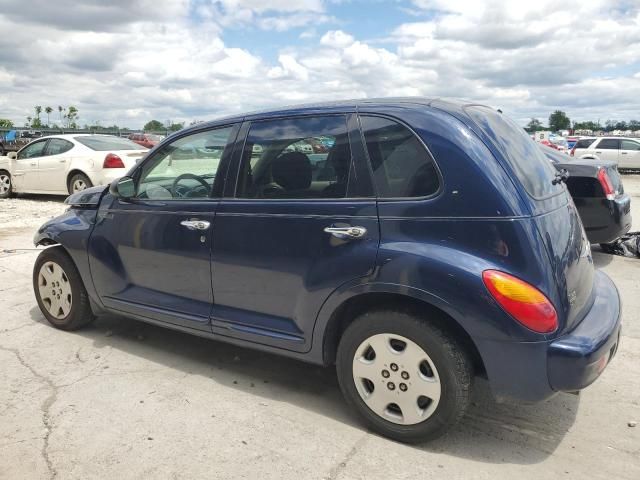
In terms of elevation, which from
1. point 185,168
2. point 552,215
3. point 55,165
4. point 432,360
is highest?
point 185,168

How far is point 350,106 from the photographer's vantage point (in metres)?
3.15

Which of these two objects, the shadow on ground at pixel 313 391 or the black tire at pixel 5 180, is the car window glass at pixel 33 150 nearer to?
the black tire at pixel 5 180

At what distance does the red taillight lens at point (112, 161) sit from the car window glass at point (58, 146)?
118 cm

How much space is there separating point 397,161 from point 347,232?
0.46 m

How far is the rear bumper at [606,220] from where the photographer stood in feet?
20.8

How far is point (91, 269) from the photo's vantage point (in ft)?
13.8

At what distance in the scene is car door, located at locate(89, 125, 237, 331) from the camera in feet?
11.8

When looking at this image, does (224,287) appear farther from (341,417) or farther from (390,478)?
(390,478)

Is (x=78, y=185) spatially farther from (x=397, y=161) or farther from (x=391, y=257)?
(x=391, y=257)

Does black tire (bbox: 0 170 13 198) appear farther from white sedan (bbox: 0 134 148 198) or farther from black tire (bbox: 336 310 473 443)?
black tire (bbox: 336 310 473 443)

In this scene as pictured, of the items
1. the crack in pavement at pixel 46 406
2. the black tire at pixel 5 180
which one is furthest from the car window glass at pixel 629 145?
the crack in pavement at pixel 46 406

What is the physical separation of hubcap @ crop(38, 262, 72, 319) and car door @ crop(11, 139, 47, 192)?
29.3 ft

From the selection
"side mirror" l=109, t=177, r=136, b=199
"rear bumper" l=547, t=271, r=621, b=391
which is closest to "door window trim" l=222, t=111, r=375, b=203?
"side mirror" l=109, t=177, r=136, b=199

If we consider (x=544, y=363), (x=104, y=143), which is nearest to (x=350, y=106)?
(x=544, y=363)
